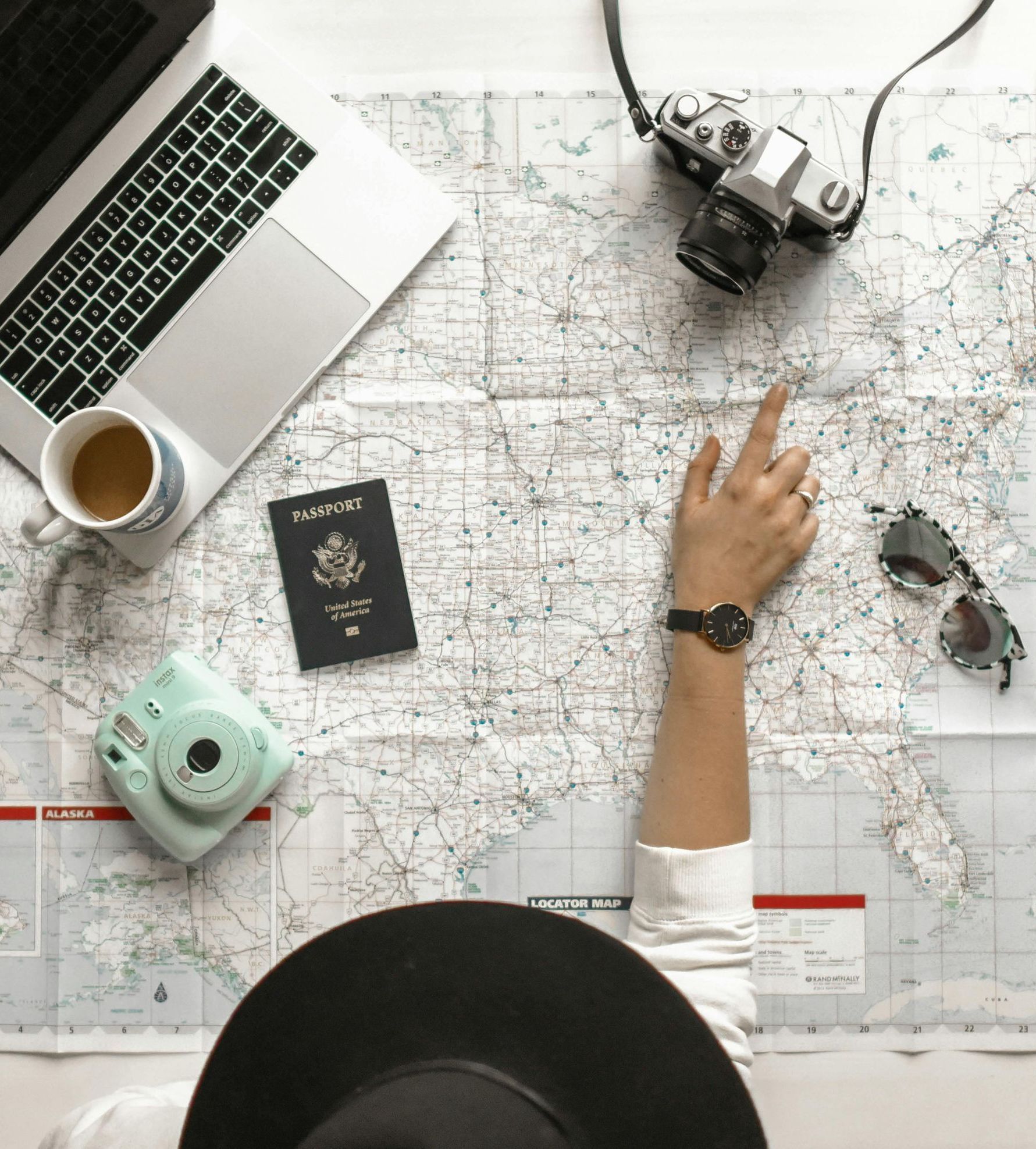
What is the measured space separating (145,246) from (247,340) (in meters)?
0.14

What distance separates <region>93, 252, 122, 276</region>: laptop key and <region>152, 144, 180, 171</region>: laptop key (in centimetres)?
10

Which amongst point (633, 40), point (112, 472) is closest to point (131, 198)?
point (112, 472)

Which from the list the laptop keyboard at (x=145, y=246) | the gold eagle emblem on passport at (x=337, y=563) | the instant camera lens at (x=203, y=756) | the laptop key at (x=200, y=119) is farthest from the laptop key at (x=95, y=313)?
the instant camera lens at (x=203, y=756)

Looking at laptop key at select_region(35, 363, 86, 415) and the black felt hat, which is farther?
laptop key at select_region(35, 363, 86, 415)

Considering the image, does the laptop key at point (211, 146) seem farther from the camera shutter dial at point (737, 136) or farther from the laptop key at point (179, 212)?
the camera shutter dial at point (737, 136)

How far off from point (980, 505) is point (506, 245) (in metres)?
0.58

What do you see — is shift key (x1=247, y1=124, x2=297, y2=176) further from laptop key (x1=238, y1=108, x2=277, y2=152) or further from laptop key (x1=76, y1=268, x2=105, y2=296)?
laptop key (x1=76, y1=268, x2=105, y2=296)

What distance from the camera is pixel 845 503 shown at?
36.8 inches

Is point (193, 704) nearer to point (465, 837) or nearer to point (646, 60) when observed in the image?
point (465, 837)

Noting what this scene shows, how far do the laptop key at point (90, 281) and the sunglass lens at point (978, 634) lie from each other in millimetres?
963

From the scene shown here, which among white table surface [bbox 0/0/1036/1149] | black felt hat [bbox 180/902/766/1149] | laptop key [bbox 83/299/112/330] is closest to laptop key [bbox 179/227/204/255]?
laptop key [bbox 83/299/112/330]

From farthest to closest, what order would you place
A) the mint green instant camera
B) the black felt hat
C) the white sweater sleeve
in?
the mint green instant camera → the white sweater sleeve → the black felt hat

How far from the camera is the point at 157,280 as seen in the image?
902 mm

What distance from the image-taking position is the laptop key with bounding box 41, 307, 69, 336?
2.96ft
